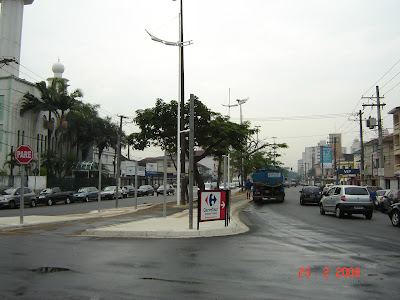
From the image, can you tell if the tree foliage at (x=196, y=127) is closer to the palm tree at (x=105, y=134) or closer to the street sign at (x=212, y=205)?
the street sign at (x=212, y=205)

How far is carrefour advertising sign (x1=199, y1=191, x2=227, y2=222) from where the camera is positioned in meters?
12.3

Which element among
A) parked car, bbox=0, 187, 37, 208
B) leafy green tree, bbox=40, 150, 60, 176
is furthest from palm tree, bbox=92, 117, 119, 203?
parked car, bbox=0, 187, 37, 208

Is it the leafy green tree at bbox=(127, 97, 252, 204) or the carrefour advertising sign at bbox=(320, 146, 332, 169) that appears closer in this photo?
the leafy green tree at bbox=(127, 97, 252, 204)

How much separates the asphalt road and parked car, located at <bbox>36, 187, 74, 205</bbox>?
78.2ft

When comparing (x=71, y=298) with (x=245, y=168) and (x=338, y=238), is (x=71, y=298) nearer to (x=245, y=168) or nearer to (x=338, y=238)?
(x=338, y=238)

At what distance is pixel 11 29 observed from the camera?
1863 inches

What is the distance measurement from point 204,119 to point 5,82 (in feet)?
90.2

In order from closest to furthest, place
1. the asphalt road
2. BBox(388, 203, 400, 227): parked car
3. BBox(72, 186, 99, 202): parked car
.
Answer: the asphalt road < BBox(388, 203, 400, 227): parked car < BBox(72, 186, 99, 202): parked car

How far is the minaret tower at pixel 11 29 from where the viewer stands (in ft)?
154

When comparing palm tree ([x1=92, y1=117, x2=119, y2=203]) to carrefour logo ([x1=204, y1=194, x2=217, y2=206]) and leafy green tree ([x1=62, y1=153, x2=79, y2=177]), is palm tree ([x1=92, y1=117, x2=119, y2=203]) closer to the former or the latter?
leafy green tree ([x1=62, y1=153, x2=79, y2=177])

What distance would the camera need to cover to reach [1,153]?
41.0m

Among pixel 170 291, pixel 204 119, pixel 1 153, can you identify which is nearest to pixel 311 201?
pixel 204 119

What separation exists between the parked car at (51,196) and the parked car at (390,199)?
91.7 ft

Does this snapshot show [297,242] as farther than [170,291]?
Yes
